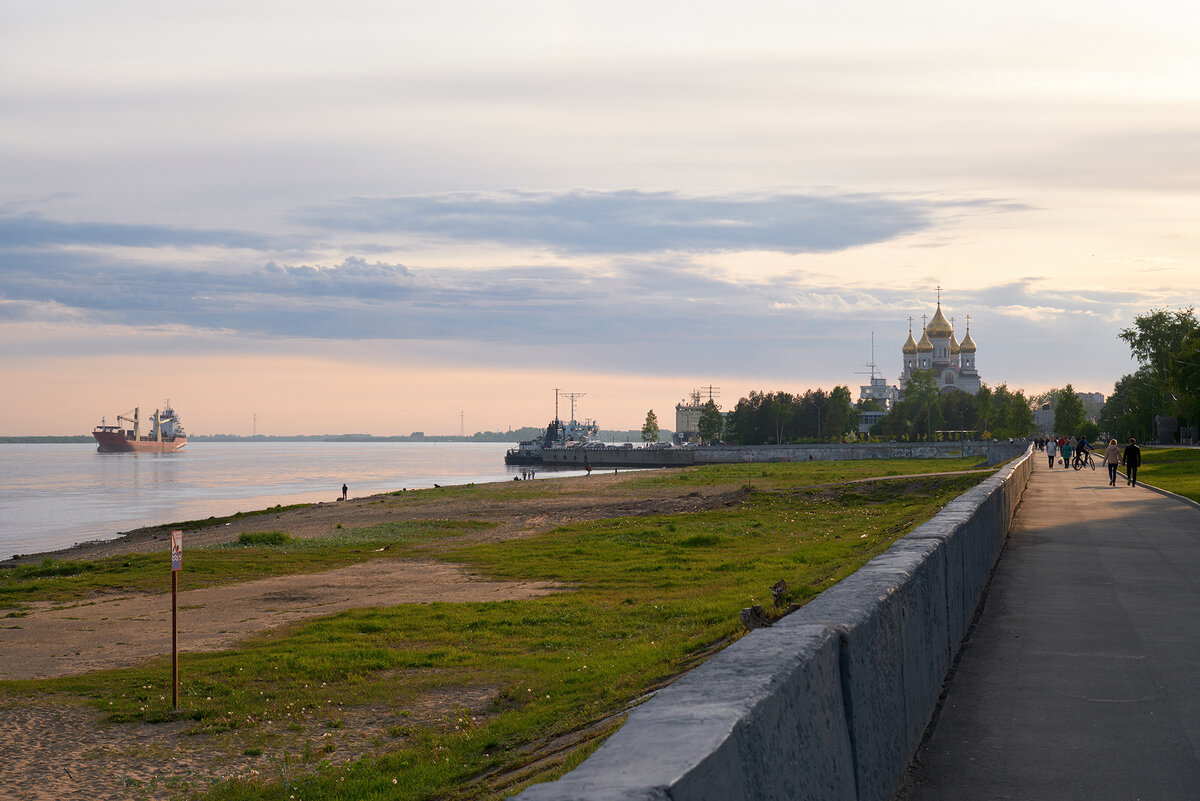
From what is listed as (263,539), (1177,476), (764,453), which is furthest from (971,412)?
(263,539)

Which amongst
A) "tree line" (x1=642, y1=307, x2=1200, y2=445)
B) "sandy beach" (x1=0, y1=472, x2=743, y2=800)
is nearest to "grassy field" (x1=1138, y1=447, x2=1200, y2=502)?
"sandy beach" (x1=0, y1=472, x2=743, y2=800)

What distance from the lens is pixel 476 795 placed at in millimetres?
9109

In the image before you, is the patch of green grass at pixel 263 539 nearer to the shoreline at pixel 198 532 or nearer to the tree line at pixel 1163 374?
the shoreline at pixel 198 532

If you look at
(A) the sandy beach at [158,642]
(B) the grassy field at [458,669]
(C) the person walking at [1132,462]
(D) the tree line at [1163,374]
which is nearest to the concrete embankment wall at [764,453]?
(D) the tree line at [1163,374]

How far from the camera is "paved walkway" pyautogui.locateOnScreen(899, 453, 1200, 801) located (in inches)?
222

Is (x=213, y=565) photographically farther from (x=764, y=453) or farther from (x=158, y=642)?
(x=764, y=453)

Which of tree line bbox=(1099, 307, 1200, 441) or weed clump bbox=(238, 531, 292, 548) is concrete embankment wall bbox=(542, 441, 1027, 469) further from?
weed clump bbox=(238, 531, 292, 548)

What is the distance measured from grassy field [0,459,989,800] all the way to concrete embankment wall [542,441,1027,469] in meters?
68.9

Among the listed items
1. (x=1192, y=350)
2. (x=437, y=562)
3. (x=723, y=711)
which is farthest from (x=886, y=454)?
(x=723, y=711)

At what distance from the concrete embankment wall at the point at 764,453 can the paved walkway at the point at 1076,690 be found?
7776 centimetres

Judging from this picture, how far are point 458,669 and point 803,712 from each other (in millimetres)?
11955

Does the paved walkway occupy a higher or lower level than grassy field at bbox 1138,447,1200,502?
higher

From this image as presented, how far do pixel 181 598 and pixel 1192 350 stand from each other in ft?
284

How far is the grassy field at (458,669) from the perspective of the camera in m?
10.4
